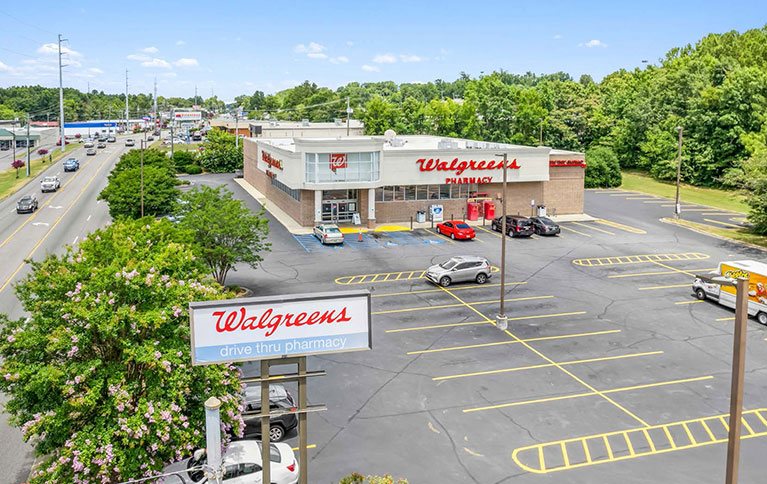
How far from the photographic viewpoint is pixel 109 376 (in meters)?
15.8

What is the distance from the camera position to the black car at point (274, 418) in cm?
2047

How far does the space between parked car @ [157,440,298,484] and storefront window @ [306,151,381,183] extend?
124 feet

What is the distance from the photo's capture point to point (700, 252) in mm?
47062

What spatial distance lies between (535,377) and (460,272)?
43.9 ft

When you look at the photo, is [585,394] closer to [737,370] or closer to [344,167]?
[737,370]

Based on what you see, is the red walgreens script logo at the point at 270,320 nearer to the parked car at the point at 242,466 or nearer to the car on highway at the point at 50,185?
the parked car at the point at 242,466


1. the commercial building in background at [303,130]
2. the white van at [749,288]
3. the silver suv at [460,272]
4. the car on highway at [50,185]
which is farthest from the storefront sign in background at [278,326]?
the commercial building in background at [303,130]

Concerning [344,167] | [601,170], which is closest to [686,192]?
[601,170]

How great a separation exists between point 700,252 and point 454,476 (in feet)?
117

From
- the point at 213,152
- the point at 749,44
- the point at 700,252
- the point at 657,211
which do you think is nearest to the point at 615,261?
the point at 700,252

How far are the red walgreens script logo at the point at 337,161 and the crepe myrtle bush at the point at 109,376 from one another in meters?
37.4

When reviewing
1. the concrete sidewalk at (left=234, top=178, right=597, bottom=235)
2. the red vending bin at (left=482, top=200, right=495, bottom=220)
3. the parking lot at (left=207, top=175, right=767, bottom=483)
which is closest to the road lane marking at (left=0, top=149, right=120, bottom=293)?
the parking lot at (left=207, top=175, right=767, bottom=483)

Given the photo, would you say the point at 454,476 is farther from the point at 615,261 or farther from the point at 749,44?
the point at 749,44

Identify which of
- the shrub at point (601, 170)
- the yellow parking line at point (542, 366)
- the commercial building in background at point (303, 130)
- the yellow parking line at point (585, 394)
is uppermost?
the commercial building in background at point (303, 130)
